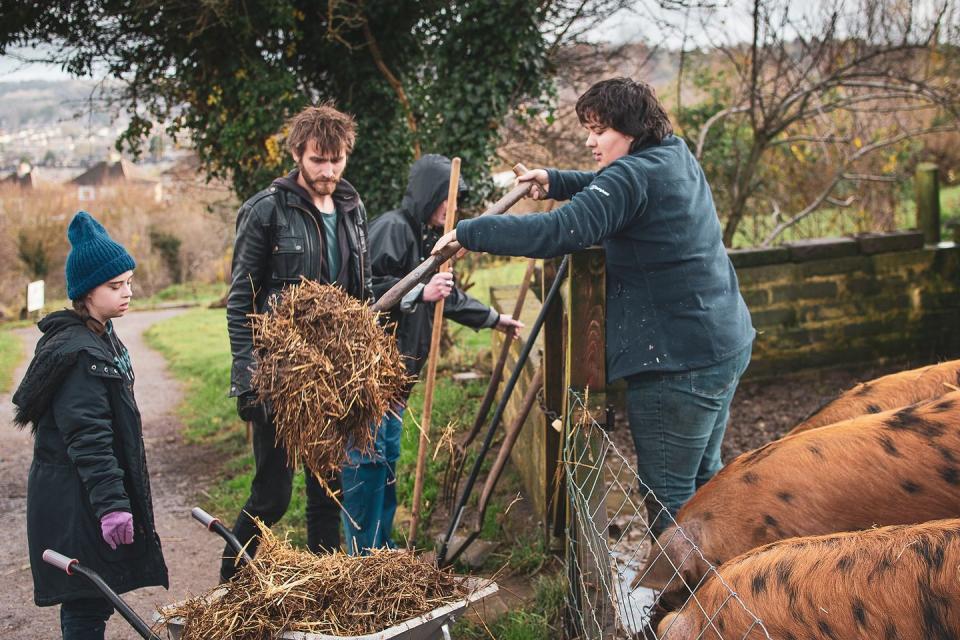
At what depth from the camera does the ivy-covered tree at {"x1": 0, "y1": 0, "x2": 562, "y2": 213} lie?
7.39 m

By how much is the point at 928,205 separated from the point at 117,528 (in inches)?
264

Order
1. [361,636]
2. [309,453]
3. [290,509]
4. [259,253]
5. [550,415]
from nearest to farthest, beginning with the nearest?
1. [361,636]
2. [309,453]
3. [259,253]
4. [550,415]
5. [290,509]

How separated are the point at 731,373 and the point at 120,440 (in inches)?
88.6

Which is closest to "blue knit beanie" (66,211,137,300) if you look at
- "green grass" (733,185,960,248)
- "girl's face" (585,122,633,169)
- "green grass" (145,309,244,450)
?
"girl's face" (585,122,633,169)

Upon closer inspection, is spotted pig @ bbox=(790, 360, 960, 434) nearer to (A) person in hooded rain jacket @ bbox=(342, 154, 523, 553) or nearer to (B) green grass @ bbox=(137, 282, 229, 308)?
(A) person in hooded rain jacket @ bbox=(342, 154, 523, 553)

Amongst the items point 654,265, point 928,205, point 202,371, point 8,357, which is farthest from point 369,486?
point 8,357

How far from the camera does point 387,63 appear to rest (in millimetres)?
8023

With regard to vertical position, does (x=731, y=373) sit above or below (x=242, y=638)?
above

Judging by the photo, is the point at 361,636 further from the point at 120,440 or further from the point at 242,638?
the point at 120,440

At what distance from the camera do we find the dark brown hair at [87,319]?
322 centimetres

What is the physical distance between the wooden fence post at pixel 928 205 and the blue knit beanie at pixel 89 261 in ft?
20.8

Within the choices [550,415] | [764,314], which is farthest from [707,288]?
[764,314]

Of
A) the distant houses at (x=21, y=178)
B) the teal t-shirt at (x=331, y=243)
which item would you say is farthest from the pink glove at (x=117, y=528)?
the distant houses at (x=21, y=178)

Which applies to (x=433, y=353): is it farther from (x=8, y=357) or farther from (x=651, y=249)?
(x=8, y=357)
